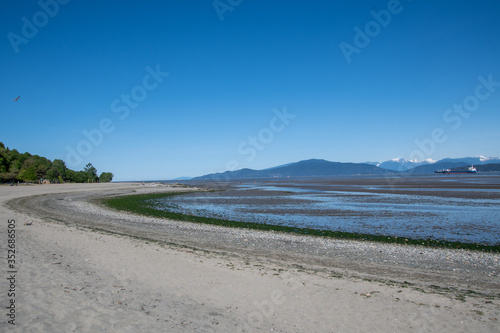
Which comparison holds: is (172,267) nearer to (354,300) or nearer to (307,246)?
(354,300)

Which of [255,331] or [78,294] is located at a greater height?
[78,294]

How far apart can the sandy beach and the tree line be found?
9138cm

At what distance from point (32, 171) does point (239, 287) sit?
4152 inches

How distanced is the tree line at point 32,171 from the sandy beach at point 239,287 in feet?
300

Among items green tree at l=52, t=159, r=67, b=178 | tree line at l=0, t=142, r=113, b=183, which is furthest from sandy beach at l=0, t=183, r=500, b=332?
green tree at l=52, t=159, r=67, b=178

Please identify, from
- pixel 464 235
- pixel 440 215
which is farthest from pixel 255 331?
pixel 440 215

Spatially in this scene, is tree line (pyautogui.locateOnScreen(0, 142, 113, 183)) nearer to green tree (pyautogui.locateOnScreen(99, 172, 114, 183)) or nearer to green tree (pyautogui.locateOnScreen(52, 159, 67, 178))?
green tree (pyautogui.locateOnScreen(52, 159, 67, 178))

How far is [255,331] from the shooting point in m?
6.35

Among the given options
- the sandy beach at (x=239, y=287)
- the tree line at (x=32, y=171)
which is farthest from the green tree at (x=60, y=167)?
the sandy beach at (x=239, y=287)

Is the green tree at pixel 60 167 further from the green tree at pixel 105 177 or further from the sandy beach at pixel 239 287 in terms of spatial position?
the sandy beach at pixel 239 287

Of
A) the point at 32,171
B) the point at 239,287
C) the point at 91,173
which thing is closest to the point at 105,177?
the point at 91,173

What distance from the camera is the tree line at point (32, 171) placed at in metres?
86.0

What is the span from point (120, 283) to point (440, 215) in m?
25.7

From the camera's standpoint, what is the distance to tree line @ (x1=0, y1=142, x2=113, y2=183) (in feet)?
282
